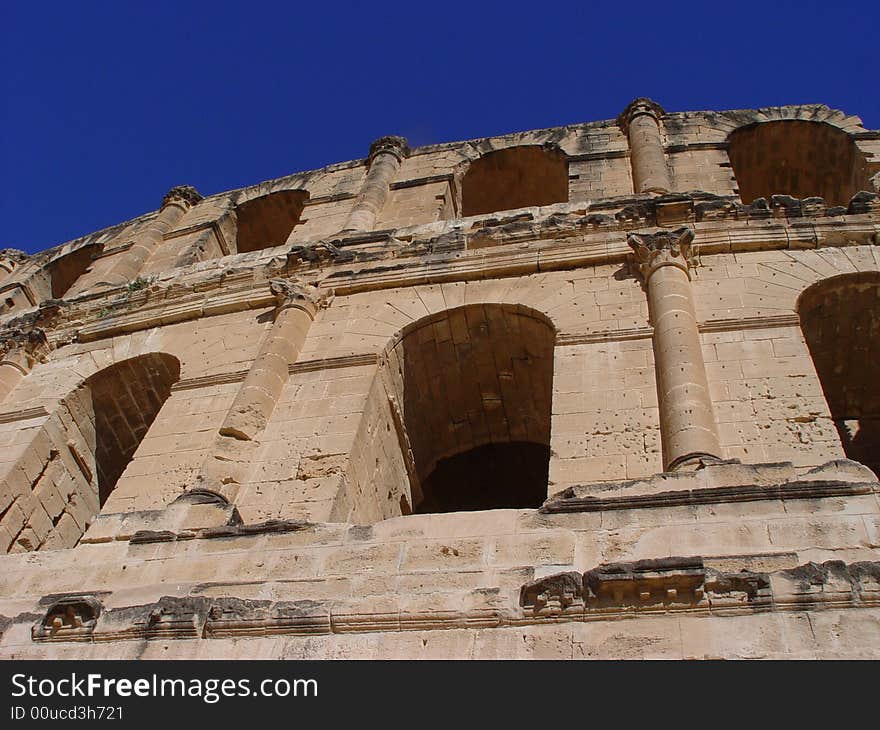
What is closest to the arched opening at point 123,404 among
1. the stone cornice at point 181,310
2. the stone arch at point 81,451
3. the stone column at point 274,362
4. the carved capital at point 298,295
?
the stone arch at point 81,451

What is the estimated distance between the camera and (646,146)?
47.4 feet

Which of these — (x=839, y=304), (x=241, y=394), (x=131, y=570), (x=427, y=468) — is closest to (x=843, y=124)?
(x=839, y=304)

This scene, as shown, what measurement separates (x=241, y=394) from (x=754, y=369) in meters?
4.79

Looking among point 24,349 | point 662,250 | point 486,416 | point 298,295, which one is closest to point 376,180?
point 298,295

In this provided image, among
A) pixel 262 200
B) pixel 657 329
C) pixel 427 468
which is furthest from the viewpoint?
pixel 262 200

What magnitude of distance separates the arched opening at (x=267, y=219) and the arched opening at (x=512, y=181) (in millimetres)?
3074

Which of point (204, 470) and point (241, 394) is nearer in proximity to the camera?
point (204, 470)

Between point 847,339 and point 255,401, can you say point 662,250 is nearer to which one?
point 847,339

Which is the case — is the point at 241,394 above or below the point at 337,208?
below

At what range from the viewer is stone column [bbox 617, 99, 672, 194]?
13406mm

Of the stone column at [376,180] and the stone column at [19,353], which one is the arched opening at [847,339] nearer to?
the stone column at [376,180]

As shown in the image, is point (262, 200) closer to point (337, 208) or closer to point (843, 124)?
point (337, 208)

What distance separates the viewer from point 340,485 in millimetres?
8469

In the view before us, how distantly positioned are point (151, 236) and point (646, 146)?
8.32 meters
